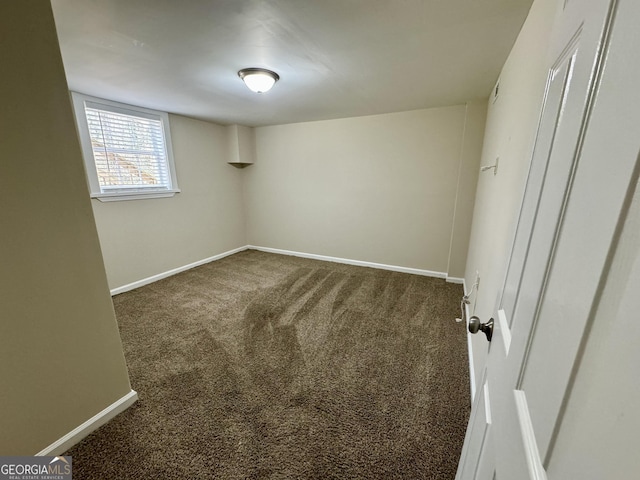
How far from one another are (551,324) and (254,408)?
1608 mm

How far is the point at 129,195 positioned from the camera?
10.1 ft

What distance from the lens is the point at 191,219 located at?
3.89 meters

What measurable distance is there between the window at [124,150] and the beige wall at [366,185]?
1441mm

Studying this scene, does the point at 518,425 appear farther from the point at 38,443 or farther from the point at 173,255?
the point at 173,255

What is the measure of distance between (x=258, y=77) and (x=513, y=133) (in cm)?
176

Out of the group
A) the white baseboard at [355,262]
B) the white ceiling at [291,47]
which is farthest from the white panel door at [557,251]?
the white baseboard at [355,262]

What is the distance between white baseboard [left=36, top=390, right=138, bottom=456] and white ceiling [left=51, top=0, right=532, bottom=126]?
6.81 ft

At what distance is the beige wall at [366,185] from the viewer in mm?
3238

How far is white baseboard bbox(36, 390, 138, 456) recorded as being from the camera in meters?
1.28

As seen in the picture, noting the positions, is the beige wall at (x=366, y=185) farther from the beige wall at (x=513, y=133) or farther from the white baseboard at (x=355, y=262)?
the beige wall at (x=513, y=133)

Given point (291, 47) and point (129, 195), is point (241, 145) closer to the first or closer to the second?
point (129, 195)

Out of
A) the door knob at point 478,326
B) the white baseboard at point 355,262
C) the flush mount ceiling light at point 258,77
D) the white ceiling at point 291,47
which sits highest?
the white ceiling at point 291,47

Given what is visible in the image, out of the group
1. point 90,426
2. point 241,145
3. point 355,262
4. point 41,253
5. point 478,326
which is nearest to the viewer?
point 478,326

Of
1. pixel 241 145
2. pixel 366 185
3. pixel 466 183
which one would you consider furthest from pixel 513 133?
pixel 241 145
